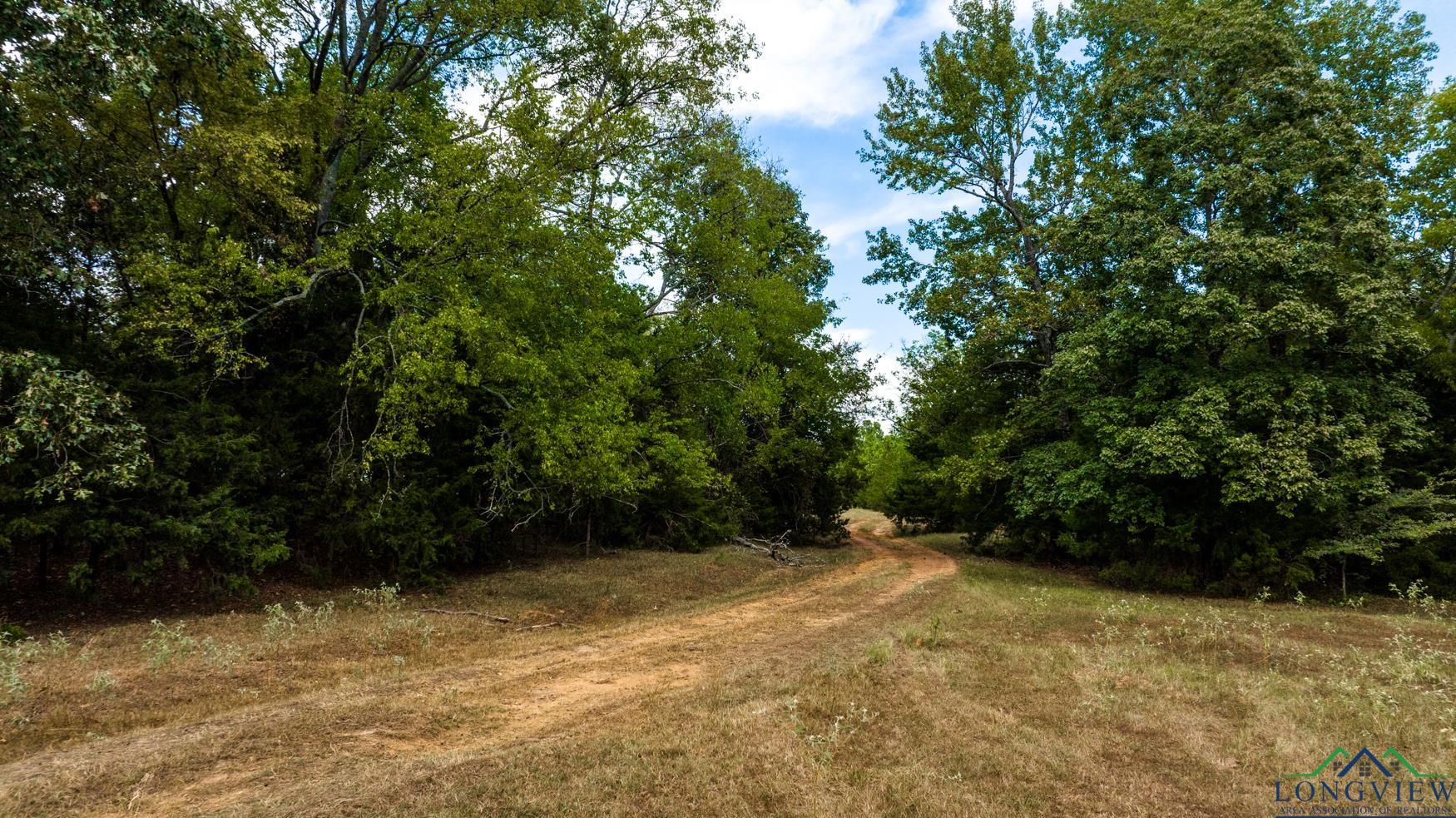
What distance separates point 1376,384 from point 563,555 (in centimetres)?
2292

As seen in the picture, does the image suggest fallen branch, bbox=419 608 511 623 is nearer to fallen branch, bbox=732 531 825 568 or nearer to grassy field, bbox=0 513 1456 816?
grassy field, bbox=0 513 1456 816

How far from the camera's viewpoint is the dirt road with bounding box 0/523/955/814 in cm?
452

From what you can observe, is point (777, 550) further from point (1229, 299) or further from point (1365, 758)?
point (1365, 758)

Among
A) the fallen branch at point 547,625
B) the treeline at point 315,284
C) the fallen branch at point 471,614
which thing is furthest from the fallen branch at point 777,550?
the fallen branch at point 471,614

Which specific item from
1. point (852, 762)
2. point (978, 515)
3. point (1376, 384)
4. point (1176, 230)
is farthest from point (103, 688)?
point (978, 515)

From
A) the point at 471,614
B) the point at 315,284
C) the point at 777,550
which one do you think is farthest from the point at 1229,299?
the point at 315,284

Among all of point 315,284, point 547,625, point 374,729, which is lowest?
point 547,625

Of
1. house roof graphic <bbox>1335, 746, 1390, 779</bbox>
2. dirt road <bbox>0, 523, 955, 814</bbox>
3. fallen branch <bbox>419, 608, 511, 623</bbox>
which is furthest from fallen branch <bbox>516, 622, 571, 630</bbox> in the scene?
house roof graphic <bbox>1335, 746, 1390, 779</bbox>

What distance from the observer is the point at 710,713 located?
6.45 meters

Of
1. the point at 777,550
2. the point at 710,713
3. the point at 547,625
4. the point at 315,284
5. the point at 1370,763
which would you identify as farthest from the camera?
the point at 777,550

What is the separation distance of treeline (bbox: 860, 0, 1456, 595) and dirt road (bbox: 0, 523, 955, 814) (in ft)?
38.6

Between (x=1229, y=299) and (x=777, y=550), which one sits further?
(x=777, y=550)

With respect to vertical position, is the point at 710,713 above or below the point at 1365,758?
below

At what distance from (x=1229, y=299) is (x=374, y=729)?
18831 mm
